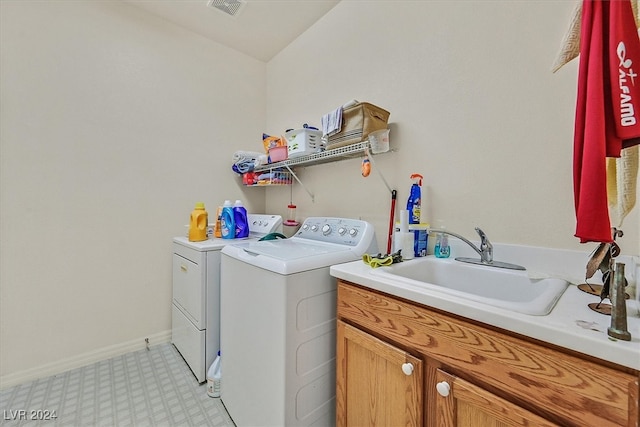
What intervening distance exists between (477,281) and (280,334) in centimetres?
91

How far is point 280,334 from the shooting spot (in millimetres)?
1120

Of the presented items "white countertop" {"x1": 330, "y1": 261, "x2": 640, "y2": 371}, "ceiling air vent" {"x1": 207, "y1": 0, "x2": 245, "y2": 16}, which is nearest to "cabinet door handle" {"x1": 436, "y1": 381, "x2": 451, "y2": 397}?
"white countertop" {"x1": 330, "y1": 261, "x2": 640, "y2": 371}

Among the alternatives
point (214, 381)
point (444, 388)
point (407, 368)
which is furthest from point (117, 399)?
point (444, 388)

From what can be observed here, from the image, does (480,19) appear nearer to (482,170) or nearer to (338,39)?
(482,170)

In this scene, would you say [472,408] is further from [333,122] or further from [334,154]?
[333,122]

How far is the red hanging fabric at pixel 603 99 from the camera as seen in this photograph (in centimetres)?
62

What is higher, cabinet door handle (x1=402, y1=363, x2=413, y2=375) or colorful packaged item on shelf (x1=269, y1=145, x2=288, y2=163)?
colorful packaged item on shelf (x1=269, y1=145, x2=288, y2=163)

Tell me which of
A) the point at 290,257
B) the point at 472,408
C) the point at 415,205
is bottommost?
the point at 472,408

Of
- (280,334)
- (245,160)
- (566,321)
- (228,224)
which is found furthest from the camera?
(245,160)

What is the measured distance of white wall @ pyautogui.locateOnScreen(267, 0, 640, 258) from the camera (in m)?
1.12

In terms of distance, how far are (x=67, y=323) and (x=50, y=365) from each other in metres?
0.28

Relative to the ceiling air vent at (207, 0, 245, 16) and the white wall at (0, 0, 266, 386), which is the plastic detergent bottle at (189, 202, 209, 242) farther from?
the ceiling air vent at (207, 0, 245, 16)

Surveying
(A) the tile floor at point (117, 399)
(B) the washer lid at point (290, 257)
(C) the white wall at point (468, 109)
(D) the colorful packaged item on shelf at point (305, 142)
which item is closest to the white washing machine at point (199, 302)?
(A) the tile floor at point (117, 399)

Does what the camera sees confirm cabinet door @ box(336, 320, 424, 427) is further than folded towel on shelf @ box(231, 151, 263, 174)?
No
